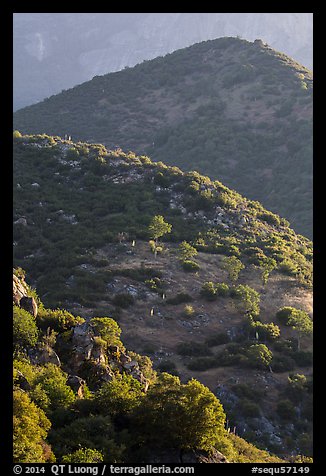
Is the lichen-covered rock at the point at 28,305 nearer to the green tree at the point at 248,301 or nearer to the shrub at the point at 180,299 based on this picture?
the shrub at the point at 180,299

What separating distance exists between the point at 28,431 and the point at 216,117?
288ft

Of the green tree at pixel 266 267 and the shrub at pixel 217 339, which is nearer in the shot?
the shrub at pixel 217 339

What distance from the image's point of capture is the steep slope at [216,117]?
257 ft

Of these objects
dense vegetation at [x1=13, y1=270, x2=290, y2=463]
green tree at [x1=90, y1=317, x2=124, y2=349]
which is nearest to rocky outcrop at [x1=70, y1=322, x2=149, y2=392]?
green tree at [x1=90, y1=317, x2=124, y2=349]

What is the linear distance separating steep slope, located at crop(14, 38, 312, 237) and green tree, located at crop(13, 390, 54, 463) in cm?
5655

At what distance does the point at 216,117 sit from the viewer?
303 ft

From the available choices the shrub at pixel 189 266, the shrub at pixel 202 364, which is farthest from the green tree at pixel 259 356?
the shrub at pixel 189 266

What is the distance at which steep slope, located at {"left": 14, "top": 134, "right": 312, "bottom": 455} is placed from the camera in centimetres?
2627

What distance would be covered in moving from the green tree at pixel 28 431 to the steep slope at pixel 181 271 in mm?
13687

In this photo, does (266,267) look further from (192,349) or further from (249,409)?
(249,409)

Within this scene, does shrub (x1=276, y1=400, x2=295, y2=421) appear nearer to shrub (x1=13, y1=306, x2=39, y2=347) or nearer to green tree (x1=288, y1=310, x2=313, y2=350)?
green tree (x1=288, y1=310, x2=313, y2=350)

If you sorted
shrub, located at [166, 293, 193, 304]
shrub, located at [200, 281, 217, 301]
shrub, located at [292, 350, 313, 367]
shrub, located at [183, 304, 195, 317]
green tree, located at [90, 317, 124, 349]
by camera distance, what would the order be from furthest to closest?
shrub, located at [200, 281, 217, 301] < shrub, located at [166, 293, 193, 304] < shrub, located at [183, 304, 195, 317] < shrub, located at [292, 350, 313, 367] < green tree, located at [90, 317, 124, 349]

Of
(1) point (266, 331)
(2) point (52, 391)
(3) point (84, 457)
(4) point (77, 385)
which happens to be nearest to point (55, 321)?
(4) point (77, 385)
